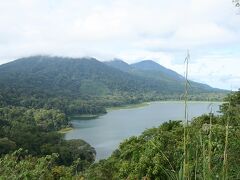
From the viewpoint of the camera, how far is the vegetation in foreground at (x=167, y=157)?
1969 millimetres

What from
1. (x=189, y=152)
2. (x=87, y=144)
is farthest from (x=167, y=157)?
(x=87, y=144)

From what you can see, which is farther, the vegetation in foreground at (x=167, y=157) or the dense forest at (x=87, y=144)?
the dense forest at (x=87, y=144)

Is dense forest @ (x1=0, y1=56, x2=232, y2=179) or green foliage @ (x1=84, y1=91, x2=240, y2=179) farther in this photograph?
dense forest @ (x1=0, y1=56, x2=232, y2=179)

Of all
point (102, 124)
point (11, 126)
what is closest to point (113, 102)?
point (102, 124)

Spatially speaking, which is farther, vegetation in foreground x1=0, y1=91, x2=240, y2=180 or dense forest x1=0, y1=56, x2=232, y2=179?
dense forest x1=0, y1=56, x2=232, y2=179

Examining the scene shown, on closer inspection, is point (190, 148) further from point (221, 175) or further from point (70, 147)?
point (70, 147)

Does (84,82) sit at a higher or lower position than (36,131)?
higher

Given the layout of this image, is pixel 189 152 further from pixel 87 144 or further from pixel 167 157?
pixel 87 144

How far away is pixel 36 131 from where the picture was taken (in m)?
62.6

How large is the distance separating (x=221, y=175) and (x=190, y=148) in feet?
0.84

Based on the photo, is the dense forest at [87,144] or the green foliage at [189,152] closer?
the green foliage at [189,152]

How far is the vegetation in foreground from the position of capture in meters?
1.97

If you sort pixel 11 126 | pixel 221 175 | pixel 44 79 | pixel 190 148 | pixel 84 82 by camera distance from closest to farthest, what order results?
pixel 221 175 < pixel 190 148 < pixel 11 126 < pixel 44 79 < pixel 84 82

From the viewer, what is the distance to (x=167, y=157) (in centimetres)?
772
